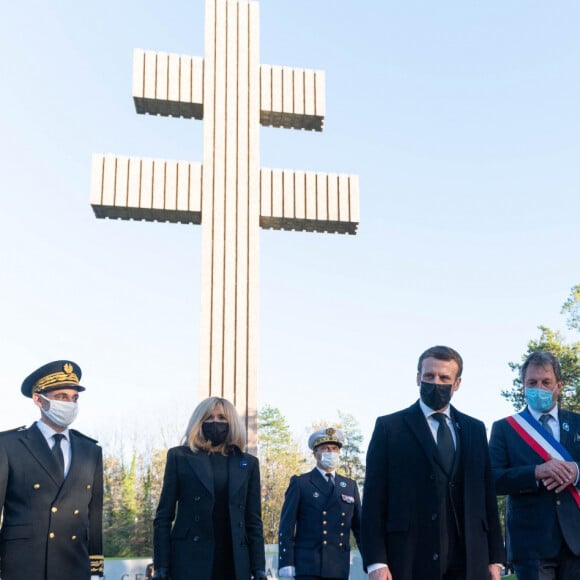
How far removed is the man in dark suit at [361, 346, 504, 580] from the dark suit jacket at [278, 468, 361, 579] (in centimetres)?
337

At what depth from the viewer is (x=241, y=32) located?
14023 mm

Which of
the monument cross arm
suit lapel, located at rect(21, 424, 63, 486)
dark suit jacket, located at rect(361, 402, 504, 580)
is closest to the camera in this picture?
dark suit jacket, located at rect(361, 402, 504, 580)

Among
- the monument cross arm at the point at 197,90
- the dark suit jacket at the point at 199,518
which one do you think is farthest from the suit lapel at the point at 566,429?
the monument cross arm at the point at 197,90

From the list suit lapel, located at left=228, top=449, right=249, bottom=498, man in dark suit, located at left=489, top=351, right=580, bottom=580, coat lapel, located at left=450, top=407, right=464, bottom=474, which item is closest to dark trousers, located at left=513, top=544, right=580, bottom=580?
man in dark suit, located at left=489, top=351, right=580, bottom=580

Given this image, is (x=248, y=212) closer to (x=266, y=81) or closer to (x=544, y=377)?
(x=266, y=81)

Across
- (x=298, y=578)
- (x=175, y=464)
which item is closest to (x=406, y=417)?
(x=175, y=464)

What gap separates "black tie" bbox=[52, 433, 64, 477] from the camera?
16.7 feet

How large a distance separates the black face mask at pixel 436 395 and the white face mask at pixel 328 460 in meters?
3.71

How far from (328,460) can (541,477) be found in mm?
3038

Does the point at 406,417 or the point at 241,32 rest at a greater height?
the point at 241,32

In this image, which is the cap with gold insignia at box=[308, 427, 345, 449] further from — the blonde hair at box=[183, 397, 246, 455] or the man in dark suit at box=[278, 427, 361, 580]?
the blonde hair at box=[183, 397, 246, 455]

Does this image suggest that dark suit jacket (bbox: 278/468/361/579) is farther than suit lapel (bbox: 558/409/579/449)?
Yes

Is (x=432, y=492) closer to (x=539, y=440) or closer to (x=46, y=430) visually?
(x=539, y=440)

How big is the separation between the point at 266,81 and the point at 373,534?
1082cm
